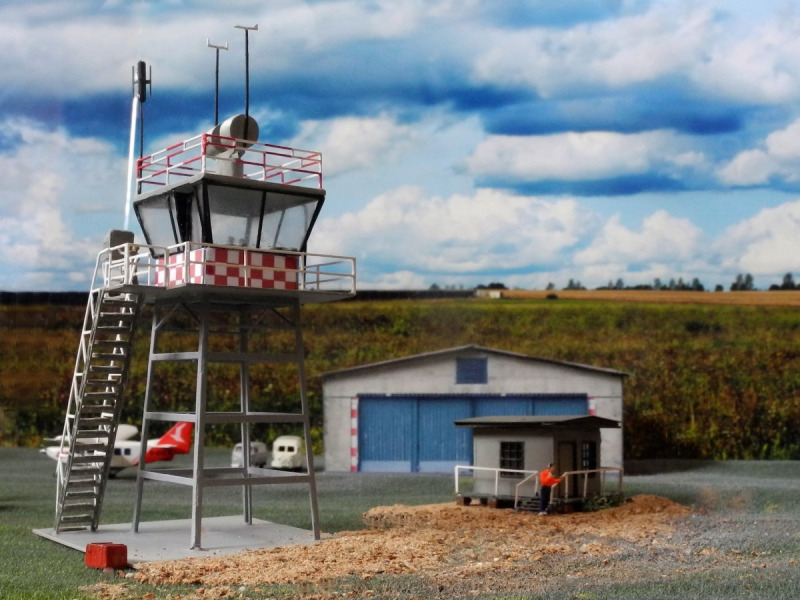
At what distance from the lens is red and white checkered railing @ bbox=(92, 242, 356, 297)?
19.2 metres

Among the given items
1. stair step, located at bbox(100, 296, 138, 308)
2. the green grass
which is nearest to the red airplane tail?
the green grass

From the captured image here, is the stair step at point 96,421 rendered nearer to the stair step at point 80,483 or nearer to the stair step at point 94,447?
the stair step at point 94,447

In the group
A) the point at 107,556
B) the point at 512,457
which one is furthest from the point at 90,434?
the point at 512,457

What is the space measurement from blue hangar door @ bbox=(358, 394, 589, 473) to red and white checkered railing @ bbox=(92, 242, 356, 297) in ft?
45.2

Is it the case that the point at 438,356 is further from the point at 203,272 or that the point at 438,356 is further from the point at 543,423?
the point at 203,272

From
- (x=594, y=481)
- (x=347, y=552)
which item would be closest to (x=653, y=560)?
(x=347, y=552)

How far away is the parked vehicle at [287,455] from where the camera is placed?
33.5 meters

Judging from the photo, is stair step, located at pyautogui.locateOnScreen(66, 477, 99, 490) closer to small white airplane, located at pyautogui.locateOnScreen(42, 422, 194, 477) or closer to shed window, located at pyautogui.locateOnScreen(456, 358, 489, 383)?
small white airplane, located at pyautogui.locateOnScreen(42, 422, 194, 477)

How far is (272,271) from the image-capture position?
2019 cm

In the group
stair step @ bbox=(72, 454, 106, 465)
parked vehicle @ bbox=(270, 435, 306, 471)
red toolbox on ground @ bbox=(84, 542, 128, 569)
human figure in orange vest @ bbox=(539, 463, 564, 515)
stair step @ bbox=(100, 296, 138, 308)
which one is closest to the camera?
red toolbox on ground @ bbox=(84, 542, 128, 569)

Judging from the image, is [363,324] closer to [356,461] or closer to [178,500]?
A: [356,461]

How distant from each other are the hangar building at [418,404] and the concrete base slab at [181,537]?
10883 mm

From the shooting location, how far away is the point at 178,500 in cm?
2847

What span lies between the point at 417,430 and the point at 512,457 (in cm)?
906
